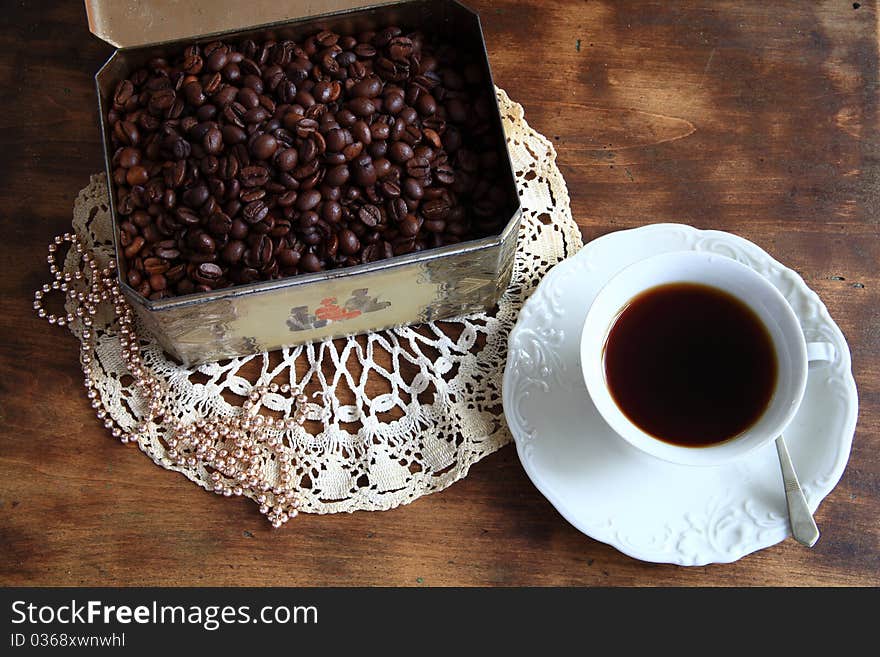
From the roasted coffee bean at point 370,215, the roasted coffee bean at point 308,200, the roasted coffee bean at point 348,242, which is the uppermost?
the roasted coffee bean at point 308,200

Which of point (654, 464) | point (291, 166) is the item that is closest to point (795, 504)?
point (654, 464)

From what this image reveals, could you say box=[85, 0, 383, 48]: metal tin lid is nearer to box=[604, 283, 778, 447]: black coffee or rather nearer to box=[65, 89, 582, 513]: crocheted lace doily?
box=[65, 89, 582, 513]: crocheted lace doily

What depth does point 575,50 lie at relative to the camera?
1.34 metres

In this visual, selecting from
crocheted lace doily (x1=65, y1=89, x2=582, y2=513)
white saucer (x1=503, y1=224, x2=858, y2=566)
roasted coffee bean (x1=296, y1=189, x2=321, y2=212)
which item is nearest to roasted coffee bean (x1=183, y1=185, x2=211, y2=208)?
roasted coffee bean (x1=296, y1=189, x2=321, y2=212)

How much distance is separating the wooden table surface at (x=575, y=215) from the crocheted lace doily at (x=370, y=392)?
3 cm

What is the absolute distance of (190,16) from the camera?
3.87 feet

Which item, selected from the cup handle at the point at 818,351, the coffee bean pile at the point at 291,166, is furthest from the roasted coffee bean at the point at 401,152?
the cup handle at the point at 818,351

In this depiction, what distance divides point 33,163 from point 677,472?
1.01 meters

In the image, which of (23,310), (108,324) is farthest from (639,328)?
(23,310)

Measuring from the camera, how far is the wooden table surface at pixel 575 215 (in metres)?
1.15

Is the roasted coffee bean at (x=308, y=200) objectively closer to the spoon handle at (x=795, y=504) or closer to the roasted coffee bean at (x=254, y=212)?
the roasted coffee bean at (x=254, y=212)

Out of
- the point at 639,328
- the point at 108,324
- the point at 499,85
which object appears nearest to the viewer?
the point at 639,328

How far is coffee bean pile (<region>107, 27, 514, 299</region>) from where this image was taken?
1088 mm

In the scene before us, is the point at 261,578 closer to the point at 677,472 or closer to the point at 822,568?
the point at 677,472
